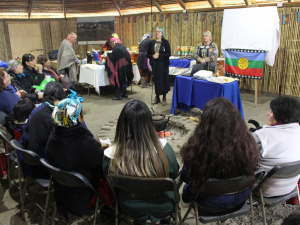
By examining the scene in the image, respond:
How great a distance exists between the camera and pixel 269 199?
202 cm

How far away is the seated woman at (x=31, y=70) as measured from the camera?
4.23 m

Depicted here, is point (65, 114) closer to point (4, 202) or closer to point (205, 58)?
point (4, 202)

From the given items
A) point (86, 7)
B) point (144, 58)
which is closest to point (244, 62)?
point (144, 58)

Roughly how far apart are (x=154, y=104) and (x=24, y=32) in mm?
7065

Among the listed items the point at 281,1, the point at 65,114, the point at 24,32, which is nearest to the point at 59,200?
the point at 65,114

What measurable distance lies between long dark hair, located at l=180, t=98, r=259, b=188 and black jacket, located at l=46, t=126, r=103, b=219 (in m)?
0.73

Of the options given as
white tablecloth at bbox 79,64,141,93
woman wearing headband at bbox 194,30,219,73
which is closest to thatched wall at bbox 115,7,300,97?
woman wearing headband at bbox 194,30,219,73

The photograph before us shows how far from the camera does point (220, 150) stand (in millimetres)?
1660

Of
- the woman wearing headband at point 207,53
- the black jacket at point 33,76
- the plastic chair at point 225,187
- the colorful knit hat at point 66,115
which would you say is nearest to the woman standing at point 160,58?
the woman wearing headband at point 207,53

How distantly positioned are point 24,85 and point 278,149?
3765 millimetres

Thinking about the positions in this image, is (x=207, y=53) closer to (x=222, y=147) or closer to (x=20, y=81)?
(x=20, y=81)

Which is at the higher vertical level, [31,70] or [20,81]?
[31,70]

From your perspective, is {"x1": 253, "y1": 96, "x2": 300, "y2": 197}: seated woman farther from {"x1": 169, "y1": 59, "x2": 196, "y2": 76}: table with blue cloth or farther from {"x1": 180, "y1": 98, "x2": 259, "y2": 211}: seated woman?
{"x1": 169, "y1": 59, "x2": 196, "y2": 76}: table with blue cloth

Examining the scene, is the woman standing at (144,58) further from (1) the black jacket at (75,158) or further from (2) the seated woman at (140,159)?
(2) the seated woman at (140,159)
